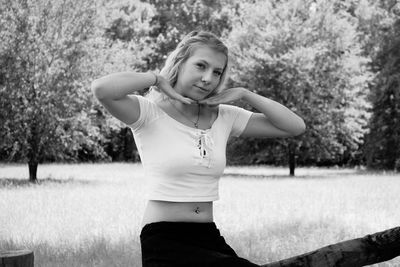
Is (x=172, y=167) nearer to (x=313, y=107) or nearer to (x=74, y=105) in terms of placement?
(x=74, y=105)

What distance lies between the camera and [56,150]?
17.3 metres

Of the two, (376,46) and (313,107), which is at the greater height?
A: (376,46)

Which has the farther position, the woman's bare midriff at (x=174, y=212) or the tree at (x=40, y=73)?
the tree at (x=40, y=73)

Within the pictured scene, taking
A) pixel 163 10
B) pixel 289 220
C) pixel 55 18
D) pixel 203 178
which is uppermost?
pixel 163 10

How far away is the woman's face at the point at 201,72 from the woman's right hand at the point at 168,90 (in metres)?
0.10

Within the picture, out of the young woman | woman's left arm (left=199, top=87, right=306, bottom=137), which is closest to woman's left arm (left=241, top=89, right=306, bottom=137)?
woman's left arm (left=199, top=87, right=306, bottom=137)

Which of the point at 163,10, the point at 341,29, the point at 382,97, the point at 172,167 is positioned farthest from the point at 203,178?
the point at 163,10

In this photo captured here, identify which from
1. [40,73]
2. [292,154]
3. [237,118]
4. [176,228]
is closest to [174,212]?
[176,228]

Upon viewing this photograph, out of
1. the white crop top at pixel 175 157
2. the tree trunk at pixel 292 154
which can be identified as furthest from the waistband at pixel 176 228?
the tree trunk at pixel 292 154

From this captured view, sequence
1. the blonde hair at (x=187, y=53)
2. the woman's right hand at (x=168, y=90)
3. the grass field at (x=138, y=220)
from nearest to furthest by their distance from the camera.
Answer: the woman's right hand at (x=168, y=90) < the blonde hair at (x=187, y=53) < the grass field at (x=138, y=220)

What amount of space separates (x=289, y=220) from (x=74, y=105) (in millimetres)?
9862

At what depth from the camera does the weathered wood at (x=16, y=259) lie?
245 cm

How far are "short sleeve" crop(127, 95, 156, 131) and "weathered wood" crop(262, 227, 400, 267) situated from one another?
0.95 meters

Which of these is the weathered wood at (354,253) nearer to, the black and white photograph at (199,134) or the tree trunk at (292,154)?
the black and white photograph at (199,134)
